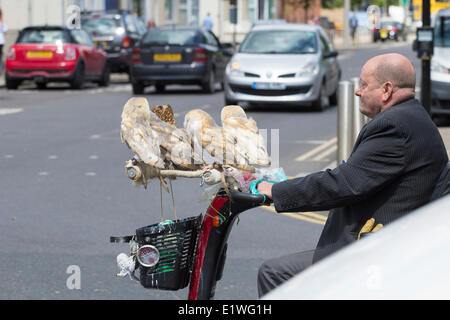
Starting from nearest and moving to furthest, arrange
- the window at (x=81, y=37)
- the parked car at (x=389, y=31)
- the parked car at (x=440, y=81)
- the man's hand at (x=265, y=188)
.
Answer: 1. the man's hand at (x=265, y=188)
2. the parked car at (x=440, y=81)
3. the window at (x=81, y=37)
4. the parked car at (x=389, y=31)

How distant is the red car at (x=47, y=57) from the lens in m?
24.0

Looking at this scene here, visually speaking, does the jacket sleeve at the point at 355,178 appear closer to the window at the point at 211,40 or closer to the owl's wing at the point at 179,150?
the owl's wing at the point at 179,150

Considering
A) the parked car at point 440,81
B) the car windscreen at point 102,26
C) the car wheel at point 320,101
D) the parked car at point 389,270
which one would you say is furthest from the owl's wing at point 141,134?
the car windscreen at point 102,26

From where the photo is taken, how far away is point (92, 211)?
838 cm

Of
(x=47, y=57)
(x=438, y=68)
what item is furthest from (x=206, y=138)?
(x=47, y=57)

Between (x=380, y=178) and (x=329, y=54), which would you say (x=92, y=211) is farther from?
(x=329, y=54)

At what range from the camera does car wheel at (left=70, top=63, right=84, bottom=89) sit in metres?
24.5

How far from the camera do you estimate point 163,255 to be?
11.0 ft

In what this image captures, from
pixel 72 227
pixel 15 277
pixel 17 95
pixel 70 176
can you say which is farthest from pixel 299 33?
pixel 15 277

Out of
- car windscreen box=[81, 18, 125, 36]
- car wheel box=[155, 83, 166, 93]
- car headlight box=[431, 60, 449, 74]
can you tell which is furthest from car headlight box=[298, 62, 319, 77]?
car windscreen box=[81, 18, 125, 36]

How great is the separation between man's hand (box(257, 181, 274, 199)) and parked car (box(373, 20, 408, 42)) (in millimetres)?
71977

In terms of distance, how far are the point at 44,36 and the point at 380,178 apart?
21.7 metres

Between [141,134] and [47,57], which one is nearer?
[141,134]
